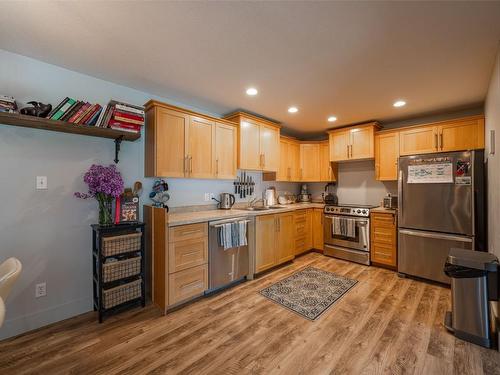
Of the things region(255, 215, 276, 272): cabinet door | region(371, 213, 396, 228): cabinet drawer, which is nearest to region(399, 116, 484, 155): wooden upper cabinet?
region(371, 213, 396, 228): cabinet drawer

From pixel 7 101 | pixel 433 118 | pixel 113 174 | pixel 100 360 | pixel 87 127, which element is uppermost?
pixel 433 118

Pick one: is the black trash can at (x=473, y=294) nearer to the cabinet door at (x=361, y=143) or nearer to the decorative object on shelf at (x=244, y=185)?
the cabinet door at (x=361, y=143)

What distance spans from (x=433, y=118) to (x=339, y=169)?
1682 millimetres

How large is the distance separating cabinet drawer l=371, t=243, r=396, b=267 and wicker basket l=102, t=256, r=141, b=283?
3.42 metres

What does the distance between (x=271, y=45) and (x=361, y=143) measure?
9.12 ft

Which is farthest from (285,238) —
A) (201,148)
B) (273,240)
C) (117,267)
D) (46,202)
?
(46,202)

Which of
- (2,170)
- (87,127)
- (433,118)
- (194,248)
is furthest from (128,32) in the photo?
(433,118)

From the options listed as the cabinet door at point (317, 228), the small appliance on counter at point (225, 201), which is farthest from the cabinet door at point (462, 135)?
the small appliance on counter at point (225, 201)

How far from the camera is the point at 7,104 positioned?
1.76m

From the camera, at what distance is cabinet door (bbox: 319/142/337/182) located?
14.6ft

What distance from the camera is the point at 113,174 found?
2.21 metres

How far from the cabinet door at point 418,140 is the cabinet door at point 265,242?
2.39 m

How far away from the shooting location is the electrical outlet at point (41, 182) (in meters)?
2.06

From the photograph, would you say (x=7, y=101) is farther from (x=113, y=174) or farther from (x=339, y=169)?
(x=339, y=169)
